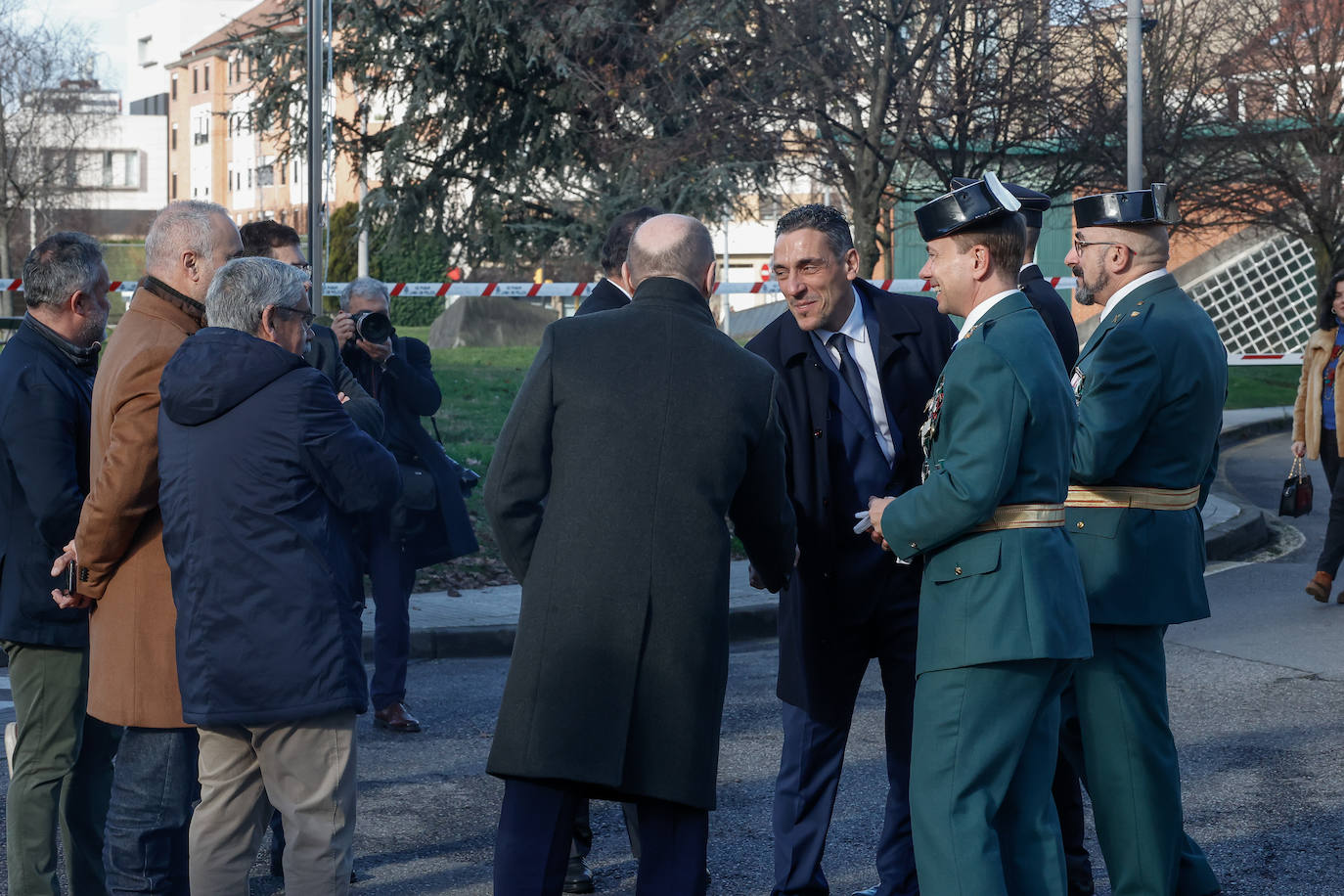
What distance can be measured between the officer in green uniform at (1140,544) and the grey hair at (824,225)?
753 millimetres

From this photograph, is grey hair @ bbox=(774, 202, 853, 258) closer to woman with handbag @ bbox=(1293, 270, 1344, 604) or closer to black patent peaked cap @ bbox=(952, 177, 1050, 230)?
black patent peaked cap @ bbox=(952, 177, 1050, 230)

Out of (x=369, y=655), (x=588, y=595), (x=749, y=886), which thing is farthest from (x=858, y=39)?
(x=588, y=595)

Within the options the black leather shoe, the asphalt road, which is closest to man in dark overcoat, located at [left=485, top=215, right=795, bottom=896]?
the black leather shoe

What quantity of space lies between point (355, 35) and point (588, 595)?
931 inches

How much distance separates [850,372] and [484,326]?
30431 mm

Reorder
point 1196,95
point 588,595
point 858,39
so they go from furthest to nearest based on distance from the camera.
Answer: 1. point 1196,95
2. point 858,39
3. point 588,595

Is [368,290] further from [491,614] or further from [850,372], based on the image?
[491,614]

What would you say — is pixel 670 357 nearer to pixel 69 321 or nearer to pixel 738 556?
pixel 69 321

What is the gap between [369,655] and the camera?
8430 millimetres

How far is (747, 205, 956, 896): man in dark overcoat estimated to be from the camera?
436 cm

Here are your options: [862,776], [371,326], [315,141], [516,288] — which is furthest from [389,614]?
[516,288]

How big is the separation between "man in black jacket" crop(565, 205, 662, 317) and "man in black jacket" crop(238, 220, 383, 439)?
82cm

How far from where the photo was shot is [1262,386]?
25875 millimetres

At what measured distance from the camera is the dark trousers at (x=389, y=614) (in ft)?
21.6
